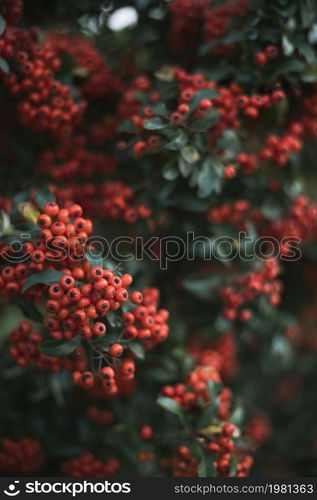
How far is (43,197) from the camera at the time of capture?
7.50 feet

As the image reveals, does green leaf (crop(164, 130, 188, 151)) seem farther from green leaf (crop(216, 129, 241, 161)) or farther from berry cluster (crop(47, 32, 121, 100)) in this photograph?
berry cluster (crop(47, 32, 121, 100))

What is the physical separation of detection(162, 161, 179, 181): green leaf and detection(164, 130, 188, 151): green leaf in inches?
4.1

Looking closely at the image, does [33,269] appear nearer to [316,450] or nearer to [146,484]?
[146,484]

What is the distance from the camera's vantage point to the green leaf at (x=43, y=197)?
2.27m

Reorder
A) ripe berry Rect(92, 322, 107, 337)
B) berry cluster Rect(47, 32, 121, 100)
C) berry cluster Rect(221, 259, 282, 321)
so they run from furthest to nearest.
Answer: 1. berry cluster Rect(47, 32, 121, 100)
2. berry cluster Rect(221, 259, 282, 321)
3. ripe berry Rect(92, 322, 107, 337)

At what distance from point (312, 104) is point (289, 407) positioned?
279cm

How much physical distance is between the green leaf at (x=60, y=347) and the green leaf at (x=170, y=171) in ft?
3.13

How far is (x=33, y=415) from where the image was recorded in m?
3.17

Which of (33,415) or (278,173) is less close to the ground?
(278,173)

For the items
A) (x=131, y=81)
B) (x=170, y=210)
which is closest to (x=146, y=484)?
(x=170, y=210)

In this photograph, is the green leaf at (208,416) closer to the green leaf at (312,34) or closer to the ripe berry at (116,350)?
the ripe berry at (116,350)
